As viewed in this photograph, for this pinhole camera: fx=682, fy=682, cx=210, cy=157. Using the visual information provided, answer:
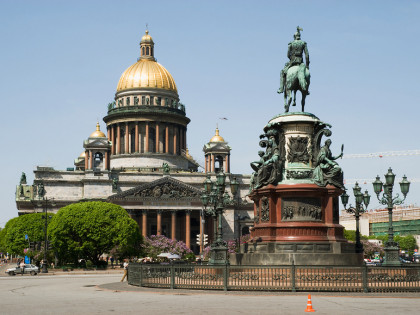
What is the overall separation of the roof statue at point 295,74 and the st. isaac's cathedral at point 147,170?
8168 cm

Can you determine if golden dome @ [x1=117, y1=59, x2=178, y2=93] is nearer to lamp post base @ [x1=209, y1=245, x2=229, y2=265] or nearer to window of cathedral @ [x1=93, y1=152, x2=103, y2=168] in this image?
window of cathedral @ [x1=93, y1=152, x2=103, y2=168]

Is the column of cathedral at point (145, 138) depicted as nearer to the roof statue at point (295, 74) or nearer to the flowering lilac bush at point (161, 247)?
the flowering lilac bush at point (161, 247)

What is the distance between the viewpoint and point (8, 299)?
1138 inches

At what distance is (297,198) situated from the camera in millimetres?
32344

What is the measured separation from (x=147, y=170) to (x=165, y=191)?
1175 centimetres

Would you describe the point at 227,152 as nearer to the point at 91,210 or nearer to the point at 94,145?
the point at 94,145

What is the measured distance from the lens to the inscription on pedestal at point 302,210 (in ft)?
105

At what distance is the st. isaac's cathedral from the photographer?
122625mm

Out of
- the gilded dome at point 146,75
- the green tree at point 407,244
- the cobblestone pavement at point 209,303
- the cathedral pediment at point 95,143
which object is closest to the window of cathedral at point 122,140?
the gilded dome at point 146,75

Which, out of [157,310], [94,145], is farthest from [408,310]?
[94,145]

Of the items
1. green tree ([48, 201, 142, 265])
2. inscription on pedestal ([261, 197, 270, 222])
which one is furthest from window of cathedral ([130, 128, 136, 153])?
inscription on pedestal ([261, 197, 270, 222])

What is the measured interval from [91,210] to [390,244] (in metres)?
63.2

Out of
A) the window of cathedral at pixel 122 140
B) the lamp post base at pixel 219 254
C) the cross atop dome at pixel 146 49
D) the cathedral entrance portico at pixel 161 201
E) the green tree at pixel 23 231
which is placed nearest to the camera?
the lamp post base at pixel 219 254

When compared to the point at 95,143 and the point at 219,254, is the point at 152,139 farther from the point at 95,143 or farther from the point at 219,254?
the point at 219,254
